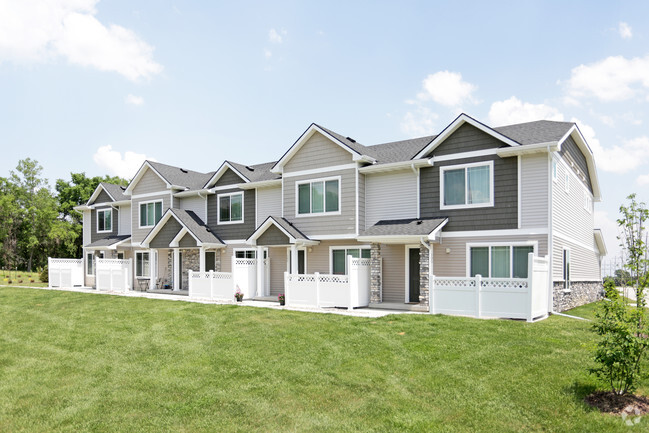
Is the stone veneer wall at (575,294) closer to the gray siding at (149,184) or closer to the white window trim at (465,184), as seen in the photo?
the white window trim at (465,184)

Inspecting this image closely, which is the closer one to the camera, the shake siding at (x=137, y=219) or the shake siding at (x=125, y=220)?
the shake siding at (x=137, y=219)

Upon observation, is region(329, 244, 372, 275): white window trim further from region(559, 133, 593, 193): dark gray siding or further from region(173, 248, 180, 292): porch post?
region(173, 248, 180, 292): porch post

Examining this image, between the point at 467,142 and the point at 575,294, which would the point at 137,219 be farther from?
the point at 575,294

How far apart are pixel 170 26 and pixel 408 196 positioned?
10916 mm

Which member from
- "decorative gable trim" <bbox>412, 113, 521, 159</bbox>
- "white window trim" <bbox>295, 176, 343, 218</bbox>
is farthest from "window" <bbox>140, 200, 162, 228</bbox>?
"decorative gable trim" <bbox>412, 113, 521, 159</bbox>

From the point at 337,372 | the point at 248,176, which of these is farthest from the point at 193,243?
the point at 337,372

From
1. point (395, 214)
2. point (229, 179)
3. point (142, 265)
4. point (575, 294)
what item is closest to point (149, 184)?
point (142, 265)

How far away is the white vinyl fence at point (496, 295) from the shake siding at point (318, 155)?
7.21 meters

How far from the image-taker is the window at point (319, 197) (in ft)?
64.6

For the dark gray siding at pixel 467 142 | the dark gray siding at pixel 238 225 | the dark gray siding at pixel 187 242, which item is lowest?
the dark gray siding at pixel 187 242

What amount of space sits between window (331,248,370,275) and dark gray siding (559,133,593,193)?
8.60m

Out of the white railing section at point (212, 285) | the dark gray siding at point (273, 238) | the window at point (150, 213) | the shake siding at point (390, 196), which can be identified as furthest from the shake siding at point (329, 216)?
the window at point (150, 213)

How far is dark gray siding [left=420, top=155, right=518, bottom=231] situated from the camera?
15809 mm

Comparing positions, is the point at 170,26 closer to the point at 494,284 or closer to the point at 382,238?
the point at 382,238
